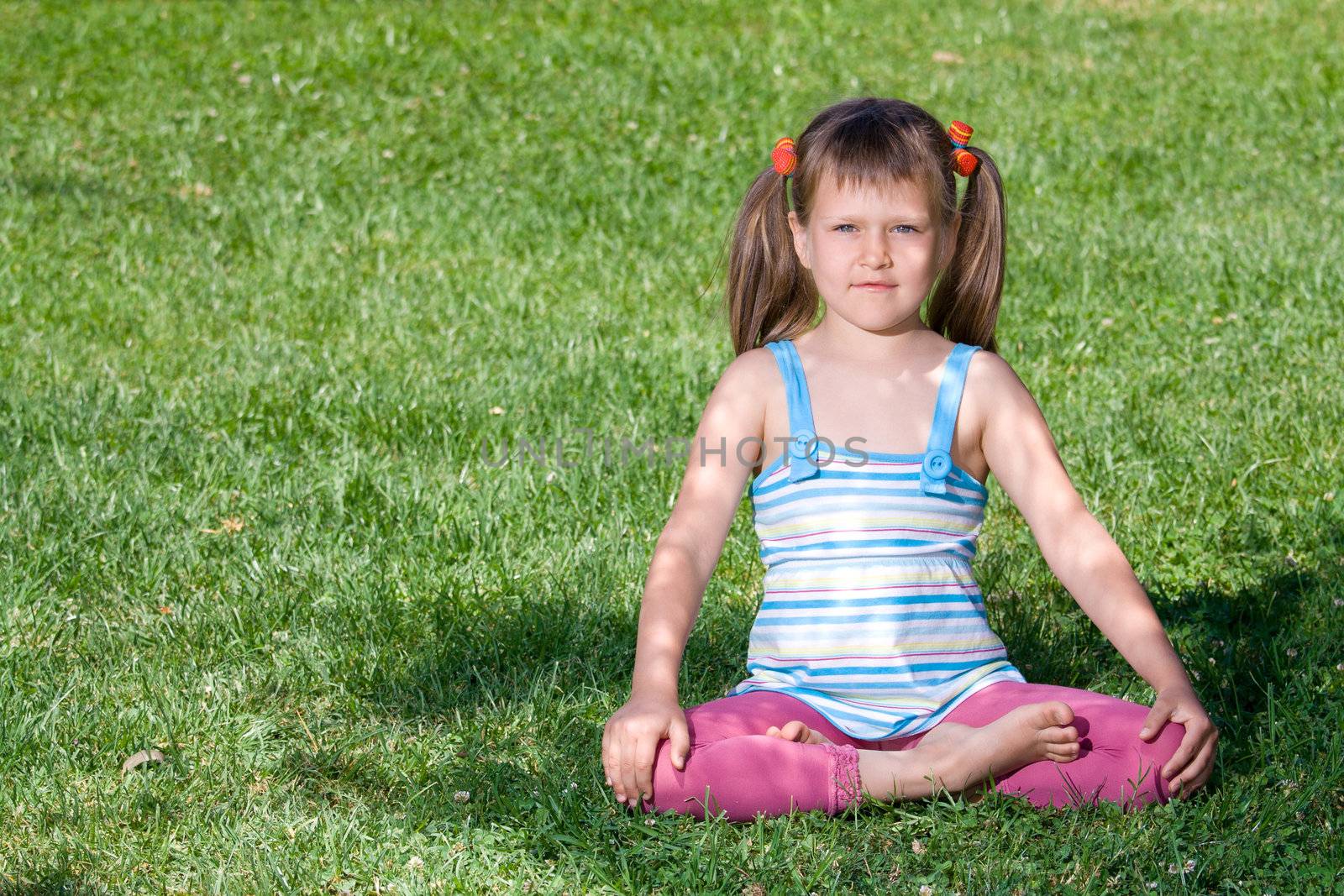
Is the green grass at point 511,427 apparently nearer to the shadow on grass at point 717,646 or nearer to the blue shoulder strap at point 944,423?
the shadow on grass at point 717,646

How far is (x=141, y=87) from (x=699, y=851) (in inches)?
309

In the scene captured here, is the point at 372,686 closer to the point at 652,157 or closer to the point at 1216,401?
the point at 1216,401

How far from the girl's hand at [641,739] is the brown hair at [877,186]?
941 millimetres

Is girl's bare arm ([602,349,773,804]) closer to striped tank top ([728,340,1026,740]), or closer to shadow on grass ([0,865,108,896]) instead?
striped tank top ([728,340,1026,740])

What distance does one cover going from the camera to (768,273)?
3.25 m

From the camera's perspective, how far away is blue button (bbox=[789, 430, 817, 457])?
9.67 ft

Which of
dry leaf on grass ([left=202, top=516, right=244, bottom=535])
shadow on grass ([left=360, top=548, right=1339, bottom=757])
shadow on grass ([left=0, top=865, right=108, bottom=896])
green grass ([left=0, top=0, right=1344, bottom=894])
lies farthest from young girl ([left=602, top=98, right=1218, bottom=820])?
dry leaf on grass ([left=202, top=516, right=244, bottom=535])

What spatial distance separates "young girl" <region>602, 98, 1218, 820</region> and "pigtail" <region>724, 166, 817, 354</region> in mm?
83

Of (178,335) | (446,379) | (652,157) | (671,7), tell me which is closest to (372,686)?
(446,379)

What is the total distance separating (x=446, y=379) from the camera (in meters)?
5.23

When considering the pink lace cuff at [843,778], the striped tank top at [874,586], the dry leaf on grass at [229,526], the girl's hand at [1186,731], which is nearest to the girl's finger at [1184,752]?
the girl's hand at [1186,731]

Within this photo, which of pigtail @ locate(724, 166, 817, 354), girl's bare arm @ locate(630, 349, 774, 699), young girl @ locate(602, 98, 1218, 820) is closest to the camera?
young girl @ locate(602, 98, 1218, 820)

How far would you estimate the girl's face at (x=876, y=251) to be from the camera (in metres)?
2.92

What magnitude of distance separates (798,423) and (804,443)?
0.05 meters
